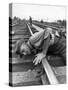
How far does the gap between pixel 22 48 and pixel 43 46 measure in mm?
241

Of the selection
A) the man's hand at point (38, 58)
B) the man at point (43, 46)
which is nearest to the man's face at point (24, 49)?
the man at point (43, 46)

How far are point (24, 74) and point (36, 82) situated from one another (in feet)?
0.54

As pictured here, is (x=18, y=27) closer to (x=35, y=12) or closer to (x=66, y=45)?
(x=35, y=12)

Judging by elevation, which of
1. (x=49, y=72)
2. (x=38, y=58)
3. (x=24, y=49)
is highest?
(x=24, y=49)

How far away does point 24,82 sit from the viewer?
3.46m

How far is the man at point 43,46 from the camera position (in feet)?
11.4

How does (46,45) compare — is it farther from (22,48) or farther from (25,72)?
(25,72)

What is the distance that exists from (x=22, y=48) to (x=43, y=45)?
242mm

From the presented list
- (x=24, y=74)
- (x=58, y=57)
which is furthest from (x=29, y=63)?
(x=58, y=57)

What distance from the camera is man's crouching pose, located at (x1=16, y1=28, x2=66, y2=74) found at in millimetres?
3477

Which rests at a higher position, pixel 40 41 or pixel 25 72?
pixel 40 41

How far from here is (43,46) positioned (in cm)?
355

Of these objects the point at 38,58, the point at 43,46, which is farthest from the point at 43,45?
the point at 38,58

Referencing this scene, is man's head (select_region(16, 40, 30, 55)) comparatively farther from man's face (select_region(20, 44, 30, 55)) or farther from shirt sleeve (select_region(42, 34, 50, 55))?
shirt sleeve (select_region(42, 34, 50, 55))
